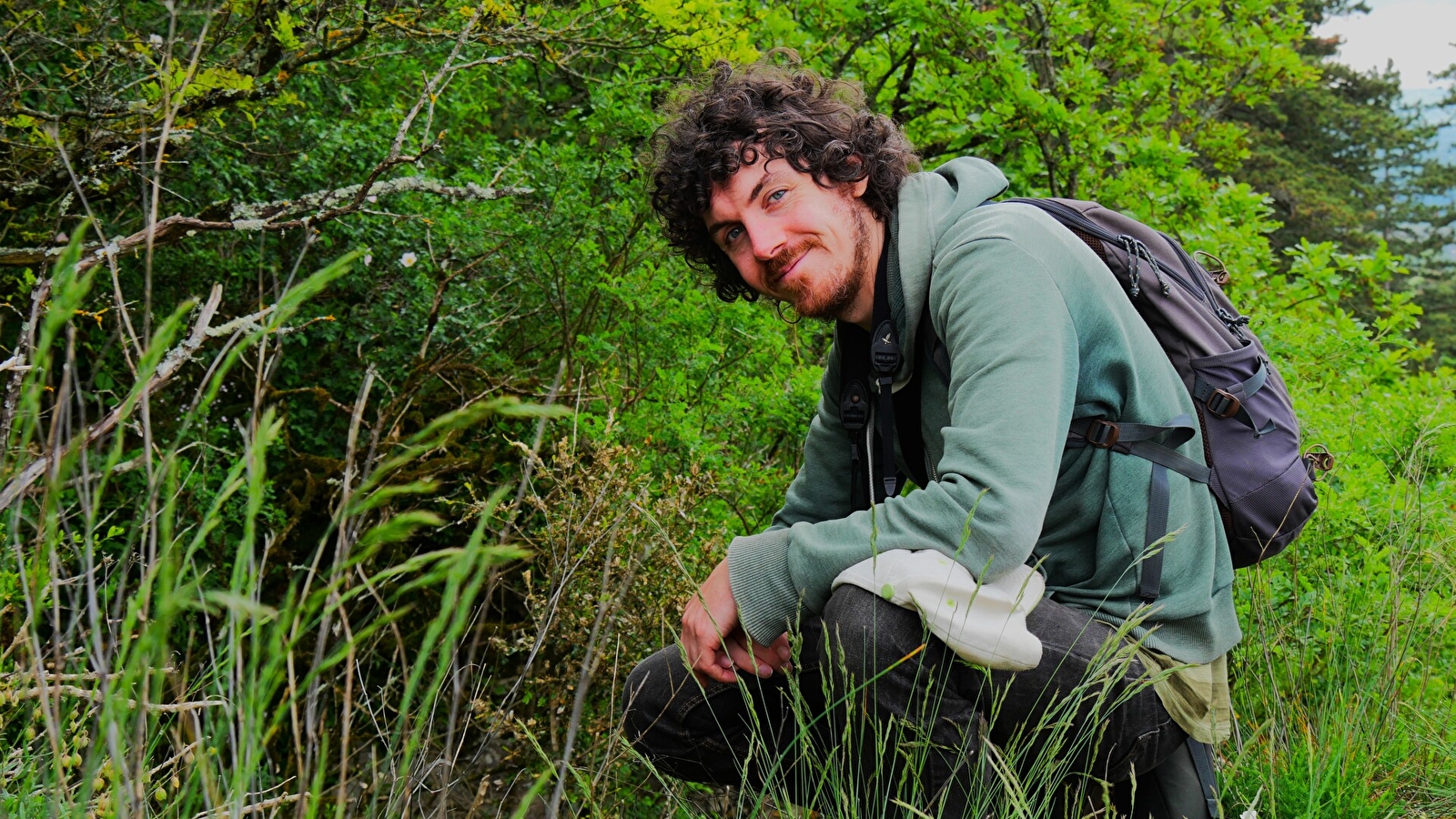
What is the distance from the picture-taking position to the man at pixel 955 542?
80.4 inches

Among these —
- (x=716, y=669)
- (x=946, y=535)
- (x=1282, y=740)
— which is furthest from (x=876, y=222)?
(x=1282, y=740)

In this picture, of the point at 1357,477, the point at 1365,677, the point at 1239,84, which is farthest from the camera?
the point at 1239,84

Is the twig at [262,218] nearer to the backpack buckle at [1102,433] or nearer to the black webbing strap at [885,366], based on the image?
the black webbing strap at [885,366]

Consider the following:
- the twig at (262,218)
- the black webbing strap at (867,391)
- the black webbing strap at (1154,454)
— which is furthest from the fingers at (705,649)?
the twig at (262,218)

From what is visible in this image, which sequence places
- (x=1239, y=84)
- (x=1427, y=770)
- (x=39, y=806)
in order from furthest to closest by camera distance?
(x=1239, y=84), (x=1427, y=770), (x=39, y=806)

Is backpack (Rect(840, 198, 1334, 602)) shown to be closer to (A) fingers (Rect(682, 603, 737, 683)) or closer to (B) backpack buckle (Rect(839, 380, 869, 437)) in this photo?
(B) backpack buckle (Rect(839, 380, 869, 437))

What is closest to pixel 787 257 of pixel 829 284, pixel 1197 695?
pixel 829 284

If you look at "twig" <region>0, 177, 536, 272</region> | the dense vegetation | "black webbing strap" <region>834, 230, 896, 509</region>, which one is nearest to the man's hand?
the dense vegetation

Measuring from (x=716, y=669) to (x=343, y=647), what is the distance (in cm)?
150

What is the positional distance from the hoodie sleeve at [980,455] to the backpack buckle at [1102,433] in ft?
0.36

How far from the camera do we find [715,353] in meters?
4.25

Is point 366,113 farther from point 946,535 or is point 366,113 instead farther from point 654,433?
point 946,535

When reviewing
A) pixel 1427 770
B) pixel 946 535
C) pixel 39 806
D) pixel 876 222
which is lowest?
pixel 39 806

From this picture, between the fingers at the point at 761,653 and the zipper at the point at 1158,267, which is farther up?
the zipper at the point at 1158,267
